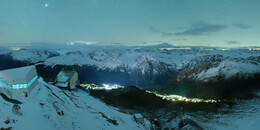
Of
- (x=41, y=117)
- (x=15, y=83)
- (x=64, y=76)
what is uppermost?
(x=15, y=83)

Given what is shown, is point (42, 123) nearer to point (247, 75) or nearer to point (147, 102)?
point (147, 102)

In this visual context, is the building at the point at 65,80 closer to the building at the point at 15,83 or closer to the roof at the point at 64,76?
the roof at the point at 64,76

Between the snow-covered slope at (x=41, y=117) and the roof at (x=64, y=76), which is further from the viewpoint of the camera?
the roof at (x=64, y=76)

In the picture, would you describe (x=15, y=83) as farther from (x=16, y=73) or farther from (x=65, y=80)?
(x=65, y=80)

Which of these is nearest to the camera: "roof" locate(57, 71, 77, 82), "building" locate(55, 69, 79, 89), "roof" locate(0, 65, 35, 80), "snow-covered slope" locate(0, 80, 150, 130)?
"snow-covered slope" locate(0, 80, 150, 130)

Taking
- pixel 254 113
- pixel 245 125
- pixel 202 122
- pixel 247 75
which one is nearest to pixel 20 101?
pixel 202 122

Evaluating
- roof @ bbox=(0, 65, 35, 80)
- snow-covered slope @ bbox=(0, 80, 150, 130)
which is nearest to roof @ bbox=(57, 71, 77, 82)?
snow-covered slope @ bbox=(0, 80, 150, 130)

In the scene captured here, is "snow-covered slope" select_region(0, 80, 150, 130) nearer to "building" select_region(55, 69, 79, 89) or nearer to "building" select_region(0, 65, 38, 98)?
"building" select_region(0, 65, 38, 98)

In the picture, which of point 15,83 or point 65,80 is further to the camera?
point 65,80

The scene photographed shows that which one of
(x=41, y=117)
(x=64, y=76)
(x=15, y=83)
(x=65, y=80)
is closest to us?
(x=41, y=117)

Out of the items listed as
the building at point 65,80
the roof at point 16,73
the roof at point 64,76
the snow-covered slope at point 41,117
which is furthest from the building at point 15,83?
the roof at point 64,76

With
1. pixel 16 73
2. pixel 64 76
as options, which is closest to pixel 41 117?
pixel 16 73
